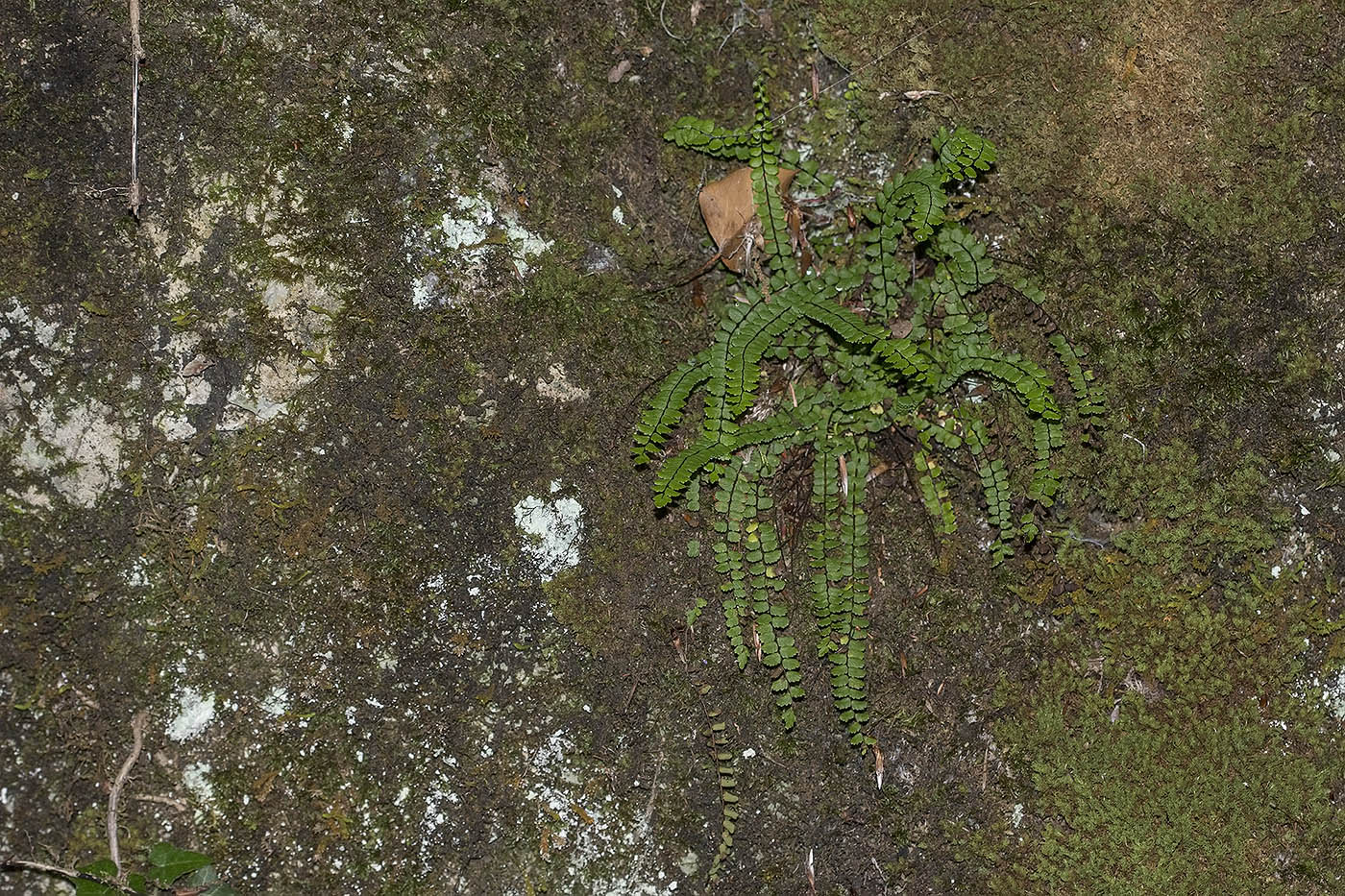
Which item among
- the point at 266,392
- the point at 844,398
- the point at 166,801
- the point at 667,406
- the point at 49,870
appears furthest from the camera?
the point at 844,398

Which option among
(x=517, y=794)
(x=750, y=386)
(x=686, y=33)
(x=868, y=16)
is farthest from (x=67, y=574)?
(x=868, y=16)

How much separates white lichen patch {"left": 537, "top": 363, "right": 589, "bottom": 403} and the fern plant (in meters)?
0.28

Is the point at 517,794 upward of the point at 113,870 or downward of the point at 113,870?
upward

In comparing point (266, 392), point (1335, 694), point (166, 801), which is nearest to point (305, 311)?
point (266, 392)

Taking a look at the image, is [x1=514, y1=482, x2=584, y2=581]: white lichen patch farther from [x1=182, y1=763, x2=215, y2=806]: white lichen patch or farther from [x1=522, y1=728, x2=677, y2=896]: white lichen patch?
[x1=182, y1=763, x2=215, y2=806]: white lichen patch

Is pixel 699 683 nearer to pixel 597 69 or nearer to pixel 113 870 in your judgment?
pixel 113 870

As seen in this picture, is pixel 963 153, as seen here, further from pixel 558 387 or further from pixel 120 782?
pixel 120 782

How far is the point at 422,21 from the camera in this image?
11.0ft

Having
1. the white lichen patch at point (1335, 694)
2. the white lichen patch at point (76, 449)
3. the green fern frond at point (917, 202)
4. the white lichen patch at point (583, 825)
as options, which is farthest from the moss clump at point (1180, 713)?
the white lichen patch at point (76, 449)

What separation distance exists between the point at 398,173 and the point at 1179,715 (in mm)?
3501

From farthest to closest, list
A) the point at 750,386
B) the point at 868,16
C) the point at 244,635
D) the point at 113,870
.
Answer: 1. the point at 868,16
2. the point at 750,386
3. the point at 244,635
4. the point at 113,870

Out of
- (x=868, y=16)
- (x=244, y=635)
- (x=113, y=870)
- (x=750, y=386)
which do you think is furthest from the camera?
(x=868, y=16)

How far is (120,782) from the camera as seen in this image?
3062 millimetres

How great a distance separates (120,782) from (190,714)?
29 centimetres
